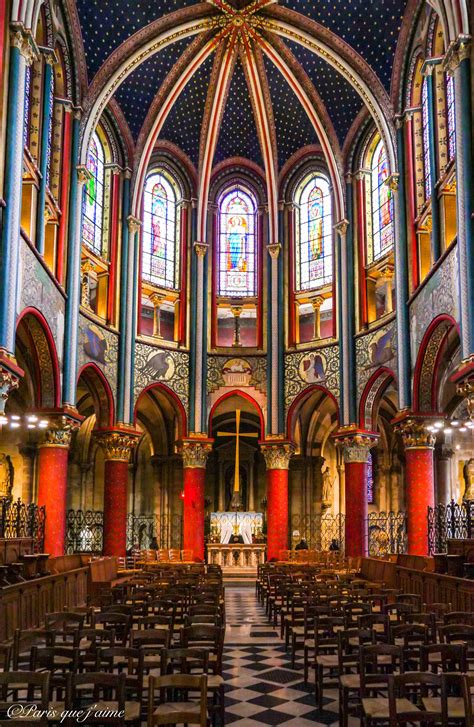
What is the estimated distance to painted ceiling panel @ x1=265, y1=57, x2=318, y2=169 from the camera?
1368 inches

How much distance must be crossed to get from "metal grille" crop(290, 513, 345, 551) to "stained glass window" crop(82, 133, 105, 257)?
58.0 feet

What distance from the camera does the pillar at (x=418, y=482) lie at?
→ 25.6 metres

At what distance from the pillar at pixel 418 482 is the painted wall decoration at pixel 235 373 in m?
11.2

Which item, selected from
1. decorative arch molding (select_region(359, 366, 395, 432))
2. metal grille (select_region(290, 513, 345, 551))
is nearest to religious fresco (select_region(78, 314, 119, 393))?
decorative arch molding (select_region(359, 366, 395, 432))

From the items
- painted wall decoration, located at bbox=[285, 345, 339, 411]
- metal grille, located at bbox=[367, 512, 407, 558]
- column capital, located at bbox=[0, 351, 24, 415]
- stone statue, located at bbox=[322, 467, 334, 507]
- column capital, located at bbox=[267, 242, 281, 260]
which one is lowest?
metal grille, located at bbox=[367, 512, 407, 558]

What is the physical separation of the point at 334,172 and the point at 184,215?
24.6 ft

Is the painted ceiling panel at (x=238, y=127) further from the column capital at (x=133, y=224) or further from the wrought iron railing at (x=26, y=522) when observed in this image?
the wrought iron railing at (x=26, y=522)

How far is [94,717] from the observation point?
7105 mm

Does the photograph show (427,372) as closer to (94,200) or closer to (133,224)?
(133,224)

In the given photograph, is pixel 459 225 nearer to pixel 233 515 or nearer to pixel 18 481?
pixel 233 515

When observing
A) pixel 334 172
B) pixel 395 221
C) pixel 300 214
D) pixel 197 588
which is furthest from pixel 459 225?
pixel 300 214

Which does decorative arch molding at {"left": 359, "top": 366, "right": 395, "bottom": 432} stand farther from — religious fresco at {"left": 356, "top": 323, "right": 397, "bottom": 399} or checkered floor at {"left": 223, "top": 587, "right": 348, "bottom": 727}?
checkered floor at {"left": 223, "top": 587, "right": 348, "bottom": 727}

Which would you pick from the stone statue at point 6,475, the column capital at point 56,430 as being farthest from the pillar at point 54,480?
the stone statue at point 6,475

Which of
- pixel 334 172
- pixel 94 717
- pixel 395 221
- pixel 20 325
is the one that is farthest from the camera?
pixel 334 172
